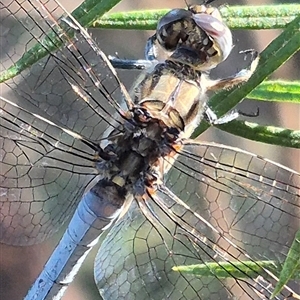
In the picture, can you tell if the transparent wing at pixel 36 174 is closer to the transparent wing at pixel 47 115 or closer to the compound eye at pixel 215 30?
the transparent wing at pixel 47 115

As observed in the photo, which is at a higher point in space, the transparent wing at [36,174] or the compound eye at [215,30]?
the compound eye at [215,30]

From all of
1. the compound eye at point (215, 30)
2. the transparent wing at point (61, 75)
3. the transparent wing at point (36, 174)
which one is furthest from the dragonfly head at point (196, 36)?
the transparent wing at point (36, 174)

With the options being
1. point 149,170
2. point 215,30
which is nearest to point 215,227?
point 149,170

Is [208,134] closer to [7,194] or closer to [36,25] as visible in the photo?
[7,194]

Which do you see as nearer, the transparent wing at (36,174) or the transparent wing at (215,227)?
the transparent wing at (215,227)

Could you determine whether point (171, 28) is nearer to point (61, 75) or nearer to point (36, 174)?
point (61, 75)

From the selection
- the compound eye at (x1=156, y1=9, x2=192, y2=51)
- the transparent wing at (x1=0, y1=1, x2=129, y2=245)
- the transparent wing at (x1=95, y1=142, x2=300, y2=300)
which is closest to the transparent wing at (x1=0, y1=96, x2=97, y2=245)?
the transparent wing at (x1=0, y1=1, x2=129, y2=245)
